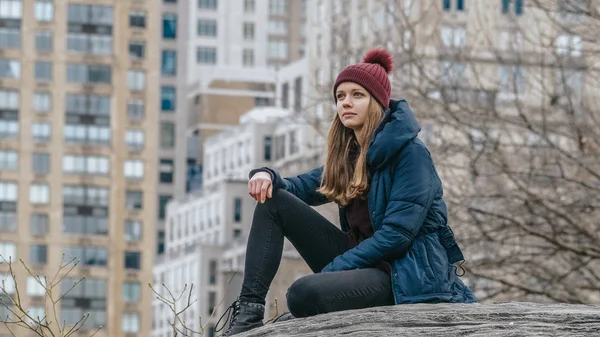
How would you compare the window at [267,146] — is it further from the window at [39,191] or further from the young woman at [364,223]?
the young woman at [364,223]

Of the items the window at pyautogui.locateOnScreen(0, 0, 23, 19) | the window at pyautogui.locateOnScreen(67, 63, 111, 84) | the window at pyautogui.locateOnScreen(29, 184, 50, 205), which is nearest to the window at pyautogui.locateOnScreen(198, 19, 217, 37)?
the window at pyautogui.locateOnScreen(67, 63, 111, 84)

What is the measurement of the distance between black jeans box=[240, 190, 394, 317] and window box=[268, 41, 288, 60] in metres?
150

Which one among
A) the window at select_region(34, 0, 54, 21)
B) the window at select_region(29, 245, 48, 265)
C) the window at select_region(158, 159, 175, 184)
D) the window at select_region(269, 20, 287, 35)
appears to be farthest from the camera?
the window at select_region(269, 20, 287, 35)

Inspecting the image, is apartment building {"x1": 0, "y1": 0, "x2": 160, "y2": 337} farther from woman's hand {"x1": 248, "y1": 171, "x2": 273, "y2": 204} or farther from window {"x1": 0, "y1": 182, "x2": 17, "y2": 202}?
woman's hand {"x1": 248, "y1": 171, "x2": 273, "y2": 204}

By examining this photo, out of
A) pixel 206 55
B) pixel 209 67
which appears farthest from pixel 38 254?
pixel 206 55

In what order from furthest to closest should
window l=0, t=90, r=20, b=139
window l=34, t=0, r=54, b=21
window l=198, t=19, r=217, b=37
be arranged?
1. window l=198, t=19, r=217, b=37
2. window l=34, t=0, r=54, b=21
3. window l=0, t=90, r=20, b=139

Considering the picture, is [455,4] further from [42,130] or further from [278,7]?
[278,7]

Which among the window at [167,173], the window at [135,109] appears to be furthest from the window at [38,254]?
the window at [167,173]

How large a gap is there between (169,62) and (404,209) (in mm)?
139932

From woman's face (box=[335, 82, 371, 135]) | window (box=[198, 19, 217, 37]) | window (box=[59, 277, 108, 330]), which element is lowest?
window (box=[59, 277, 108, 330])

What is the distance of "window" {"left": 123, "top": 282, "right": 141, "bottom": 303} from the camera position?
108250 millimetres

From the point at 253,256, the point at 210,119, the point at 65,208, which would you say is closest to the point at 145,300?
the point at 65,208

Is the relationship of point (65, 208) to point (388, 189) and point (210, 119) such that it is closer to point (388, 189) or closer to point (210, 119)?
point (210, 119)

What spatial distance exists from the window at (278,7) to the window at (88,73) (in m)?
52.4
